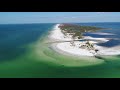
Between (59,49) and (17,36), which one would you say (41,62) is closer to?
(59,49)

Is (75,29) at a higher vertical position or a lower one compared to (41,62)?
higher

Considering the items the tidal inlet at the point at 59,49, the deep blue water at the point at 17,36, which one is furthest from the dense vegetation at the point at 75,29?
the deep blue water at the point at 17,36

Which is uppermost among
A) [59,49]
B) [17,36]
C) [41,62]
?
[17,36]

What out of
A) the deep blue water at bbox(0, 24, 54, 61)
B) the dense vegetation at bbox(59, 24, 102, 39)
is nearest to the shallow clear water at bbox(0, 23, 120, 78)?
the deep blue water at bbox(0, 24, 54, 61)

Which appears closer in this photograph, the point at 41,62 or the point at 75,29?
the point at 41,62

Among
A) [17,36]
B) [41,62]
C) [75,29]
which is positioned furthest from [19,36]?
[75,29]
